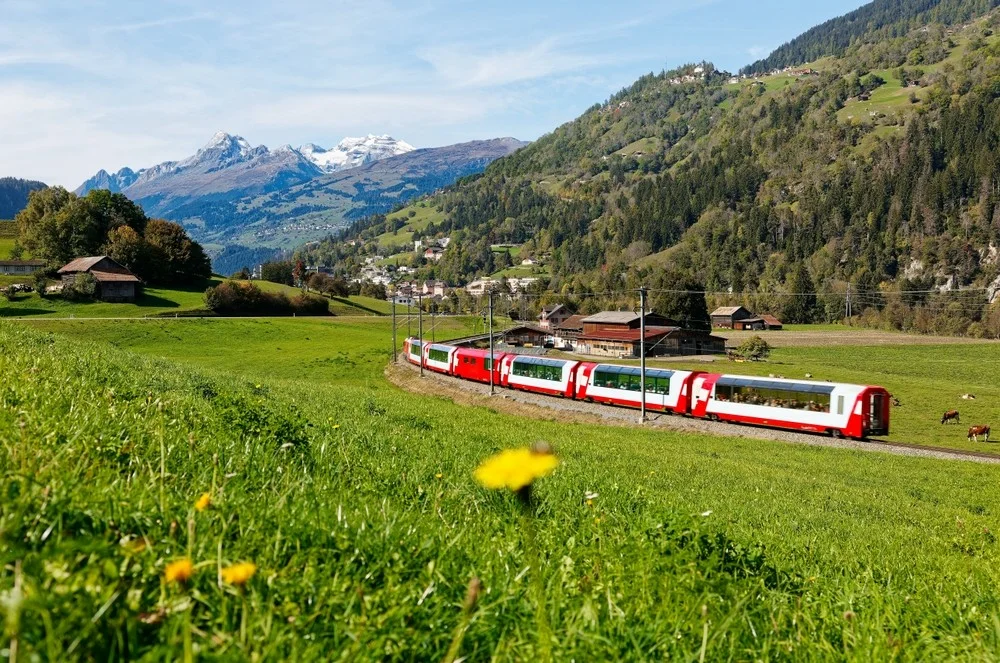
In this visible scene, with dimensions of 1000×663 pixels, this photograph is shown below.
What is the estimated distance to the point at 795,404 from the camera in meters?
36.5

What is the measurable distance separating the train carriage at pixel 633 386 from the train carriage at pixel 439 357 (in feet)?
58.7

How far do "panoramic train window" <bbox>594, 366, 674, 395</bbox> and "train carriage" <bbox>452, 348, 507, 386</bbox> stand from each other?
12.3 meters

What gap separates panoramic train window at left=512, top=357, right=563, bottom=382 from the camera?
51.9 metres

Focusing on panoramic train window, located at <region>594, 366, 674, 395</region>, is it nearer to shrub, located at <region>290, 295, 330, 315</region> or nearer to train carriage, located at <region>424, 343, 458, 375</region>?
train carriage, located at <region>424, 343, 458, 375</region>

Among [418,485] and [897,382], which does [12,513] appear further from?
[897,382]

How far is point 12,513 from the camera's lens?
8.41ft

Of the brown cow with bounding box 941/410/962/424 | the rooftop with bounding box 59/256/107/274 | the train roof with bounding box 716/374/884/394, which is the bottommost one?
the brown cow with bounding box 941/410/962/424

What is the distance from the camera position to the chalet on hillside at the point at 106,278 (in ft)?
307

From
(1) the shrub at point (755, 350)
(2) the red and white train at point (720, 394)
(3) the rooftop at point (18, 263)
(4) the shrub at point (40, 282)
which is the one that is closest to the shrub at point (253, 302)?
(4) the shrub at point (40, 282)

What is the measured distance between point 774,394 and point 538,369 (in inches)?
791

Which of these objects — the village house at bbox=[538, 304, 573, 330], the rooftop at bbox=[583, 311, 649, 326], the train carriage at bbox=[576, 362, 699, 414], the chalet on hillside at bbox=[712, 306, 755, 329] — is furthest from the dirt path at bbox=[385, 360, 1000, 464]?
the chalet on hillside at bbox=[712, 306, 755, 329]

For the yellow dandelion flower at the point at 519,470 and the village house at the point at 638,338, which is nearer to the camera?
the yellow dandelion flower at the point at 519,470

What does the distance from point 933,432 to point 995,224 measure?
19470cm

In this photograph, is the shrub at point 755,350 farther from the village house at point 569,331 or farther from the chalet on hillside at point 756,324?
the chalet on hillside at point 756,324
